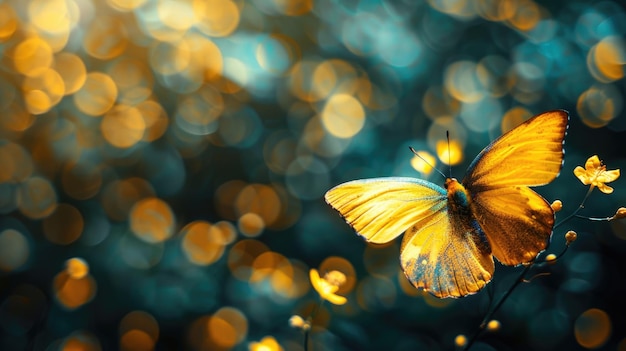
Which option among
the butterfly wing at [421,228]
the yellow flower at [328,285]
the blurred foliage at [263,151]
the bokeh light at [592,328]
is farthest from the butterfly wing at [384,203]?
the bokeh light at [592,328]

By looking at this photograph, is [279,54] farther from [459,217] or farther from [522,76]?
Answer: [459,217]

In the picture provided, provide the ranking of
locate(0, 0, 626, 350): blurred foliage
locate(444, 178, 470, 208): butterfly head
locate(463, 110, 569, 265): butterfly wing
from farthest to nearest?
locate(0, 0, 626, 350): blurred foliage < locate(444, 178, 470, 208): butterfly head < locate(463, 110, 569, 265): butterfly wing

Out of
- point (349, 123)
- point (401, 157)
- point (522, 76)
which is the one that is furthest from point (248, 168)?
point (522, 76)

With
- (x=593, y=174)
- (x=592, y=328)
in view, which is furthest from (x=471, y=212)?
(x=592, y=328)

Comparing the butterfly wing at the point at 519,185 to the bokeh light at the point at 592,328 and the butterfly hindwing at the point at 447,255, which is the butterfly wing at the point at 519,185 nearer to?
the butterfly hindwing at the point at 447,255

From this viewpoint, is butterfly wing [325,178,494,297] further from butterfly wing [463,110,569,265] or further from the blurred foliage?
the blurred foliage

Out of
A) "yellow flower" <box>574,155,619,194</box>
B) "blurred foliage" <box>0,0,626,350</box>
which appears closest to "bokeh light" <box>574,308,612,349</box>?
"blurred foliage" <box>0,0,626,350</box>

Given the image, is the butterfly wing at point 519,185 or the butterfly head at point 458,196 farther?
the butterfly head at point 458,196
